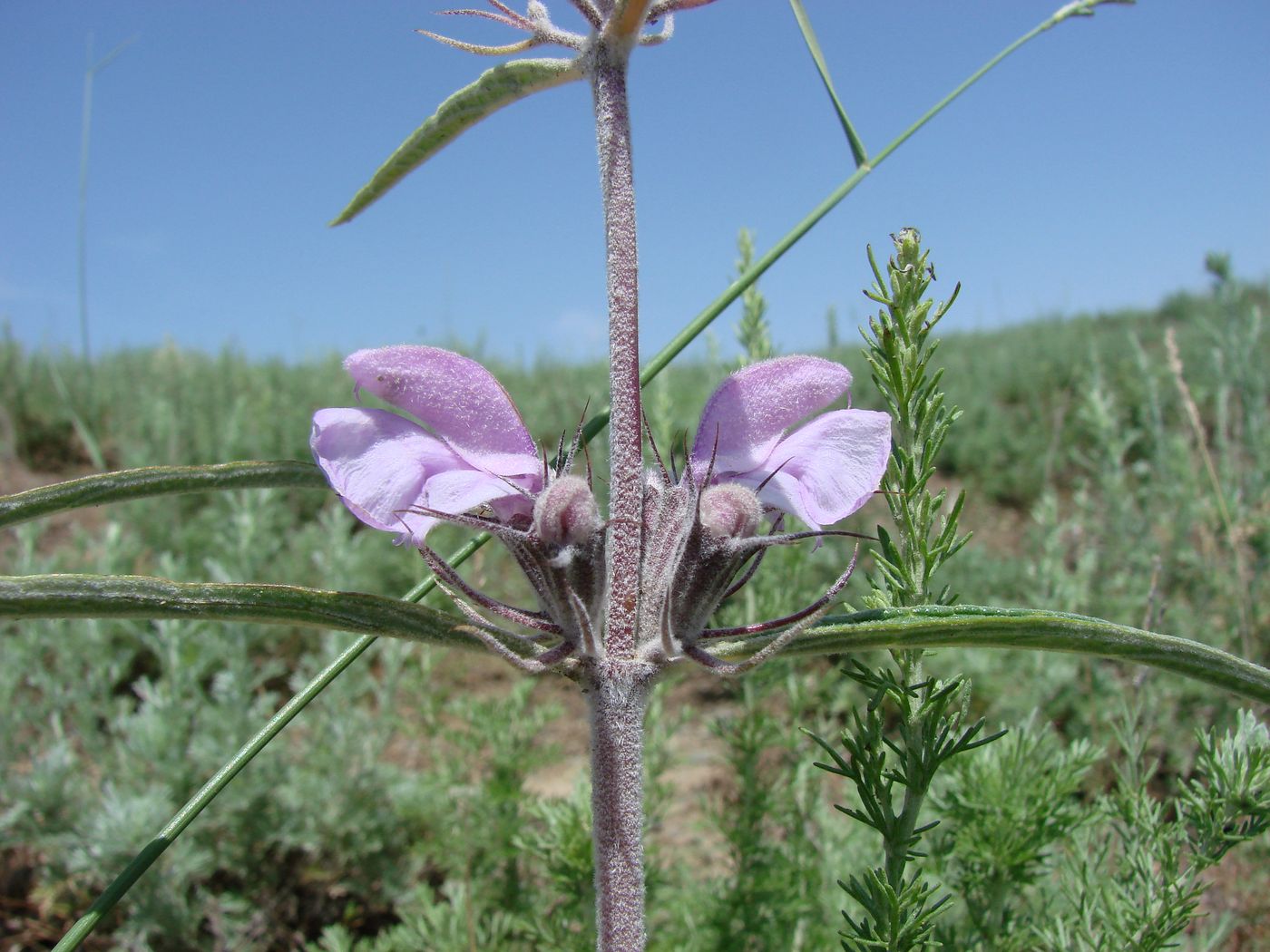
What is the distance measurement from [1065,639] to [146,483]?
2.86ft

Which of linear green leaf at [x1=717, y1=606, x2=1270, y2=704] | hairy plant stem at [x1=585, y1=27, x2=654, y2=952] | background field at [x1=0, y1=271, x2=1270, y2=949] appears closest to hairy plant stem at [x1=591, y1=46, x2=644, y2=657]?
hairy plant stem at [x1=585, y1=27, x2=654, y2=952]

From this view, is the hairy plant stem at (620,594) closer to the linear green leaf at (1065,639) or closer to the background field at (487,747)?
the linear green leaf at (1065,639)

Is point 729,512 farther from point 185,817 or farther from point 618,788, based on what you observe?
point 185,817

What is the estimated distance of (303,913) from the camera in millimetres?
2551

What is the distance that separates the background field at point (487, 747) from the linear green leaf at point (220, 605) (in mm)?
870

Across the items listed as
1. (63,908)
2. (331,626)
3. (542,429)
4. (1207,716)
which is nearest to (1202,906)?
(1207,716)

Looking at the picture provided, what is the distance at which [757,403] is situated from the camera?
1.01 metres

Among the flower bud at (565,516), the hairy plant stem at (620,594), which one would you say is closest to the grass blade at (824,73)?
the hairy plant stem at (620,594)

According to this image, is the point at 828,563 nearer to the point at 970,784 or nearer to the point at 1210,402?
the point at 970,784

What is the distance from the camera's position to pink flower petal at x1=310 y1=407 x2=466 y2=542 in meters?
0.84

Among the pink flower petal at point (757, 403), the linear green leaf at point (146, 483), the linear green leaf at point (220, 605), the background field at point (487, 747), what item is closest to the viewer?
the linear green leaf at point (220, 605)

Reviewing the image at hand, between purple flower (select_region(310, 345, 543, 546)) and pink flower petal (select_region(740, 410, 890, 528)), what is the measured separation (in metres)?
0.29

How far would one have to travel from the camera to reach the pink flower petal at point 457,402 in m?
0.95

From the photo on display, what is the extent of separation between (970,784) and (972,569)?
9.93 ft
